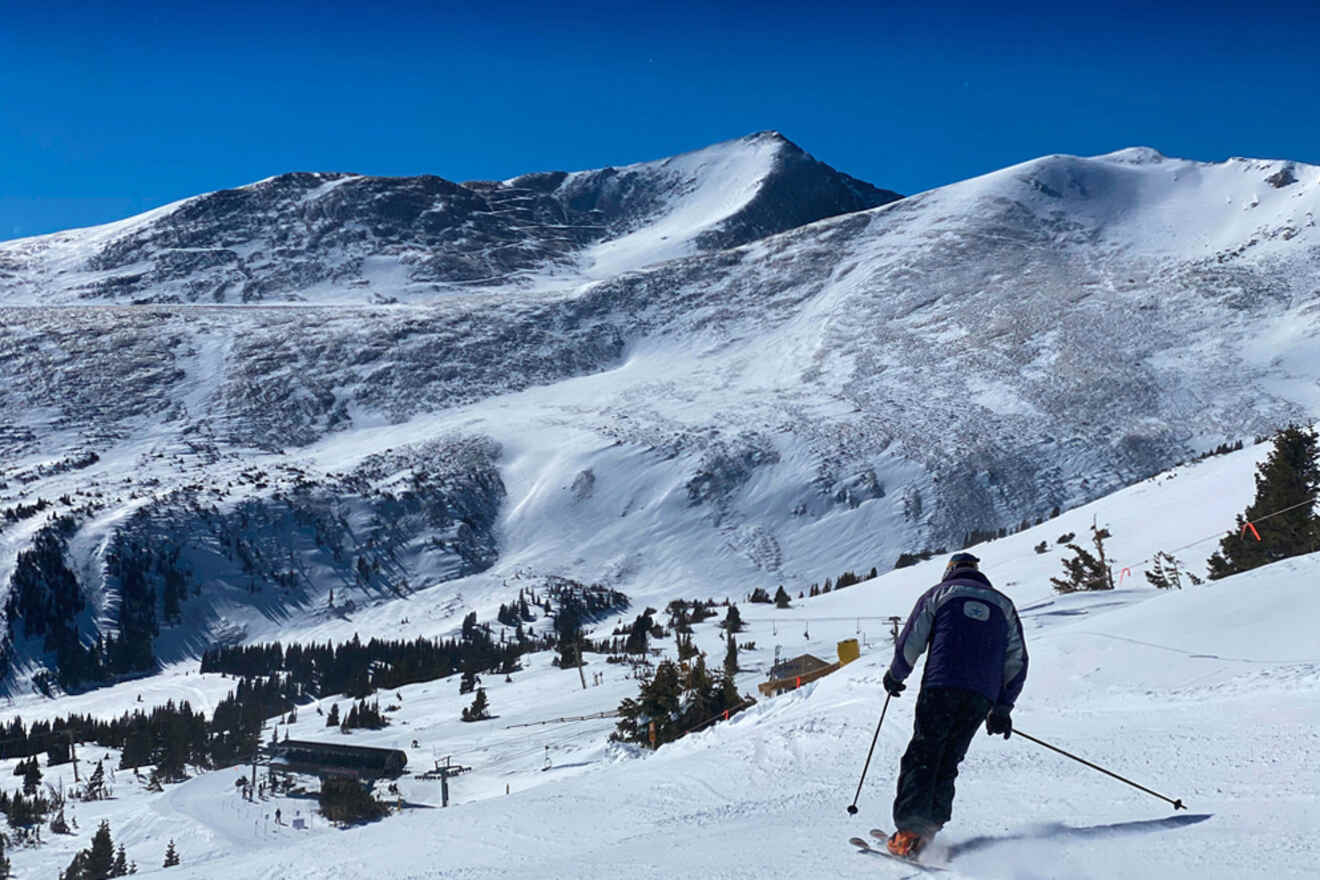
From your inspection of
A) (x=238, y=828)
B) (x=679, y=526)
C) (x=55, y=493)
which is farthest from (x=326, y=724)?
(x=55, y=493)

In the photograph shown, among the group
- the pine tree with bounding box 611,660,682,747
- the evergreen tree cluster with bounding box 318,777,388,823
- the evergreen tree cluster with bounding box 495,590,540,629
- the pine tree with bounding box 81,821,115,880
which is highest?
the pine tree with bounding box 611,660,682,747

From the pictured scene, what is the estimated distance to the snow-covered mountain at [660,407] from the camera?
96625 millimetres

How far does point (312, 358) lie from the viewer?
144m

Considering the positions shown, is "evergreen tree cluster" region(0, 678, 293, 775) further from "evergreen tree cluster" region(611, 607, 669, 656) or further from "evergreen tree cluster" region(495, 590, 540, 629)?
"evergreen tree cluster" region(611, 607, 669, 656)

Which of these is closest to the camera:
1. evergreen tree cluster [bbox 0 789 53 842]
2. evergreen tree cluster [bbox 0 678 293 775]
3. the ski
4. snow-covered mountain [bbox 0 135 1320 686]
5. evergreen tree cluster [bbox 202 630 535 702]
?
the ski

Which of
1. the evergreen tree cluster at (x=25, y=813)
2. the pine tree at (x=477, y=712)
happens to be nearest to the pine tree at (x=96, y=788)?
the evergreen tree cluster at (x=25, y=813)

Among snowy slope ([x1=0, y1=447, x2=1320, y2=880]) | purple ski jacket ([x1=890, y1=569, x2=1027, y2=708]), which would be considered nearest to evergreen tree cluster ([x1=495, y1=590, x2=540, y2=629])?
snowy slope ([x1=0, y1=447, x2=1320, y2=880])

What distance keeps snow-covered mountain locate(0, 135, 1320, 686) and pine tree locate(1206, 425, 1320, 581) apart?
5685 cm

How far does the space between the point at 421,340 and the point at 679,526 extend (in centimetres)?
6654

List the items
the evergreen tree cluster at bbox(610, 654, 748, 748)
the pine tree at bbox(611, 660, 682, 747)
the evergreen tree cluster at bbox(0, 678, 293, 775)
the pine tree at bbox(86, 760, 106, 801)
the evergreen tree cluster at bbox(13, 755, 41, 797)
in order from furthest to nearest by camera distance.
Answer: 1. the evergreen tree cluster at bbox(0, 678, 293, 775)
2. the pine tree at bbox(86, 760, 106, 801)
3. the evergreen tree cluster at bbox(13, 755, 41, 797)
4. the pine tree at bbox(611, 660, 682, 747)
5. the evergreen tree cluster at bbox(610, 654, 748, 748)

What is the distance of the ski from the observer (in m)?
6.55

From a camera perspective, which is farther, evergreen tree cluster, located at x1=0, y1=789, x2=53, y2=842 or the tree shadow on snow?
evergreen tree cluster, located at x1=0, y1=789, x2=53, y2=842

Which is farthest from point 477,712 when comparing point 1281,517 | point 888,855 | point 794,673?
point 888,855

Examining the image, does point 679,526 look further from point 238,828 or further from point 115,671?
point 238,828
